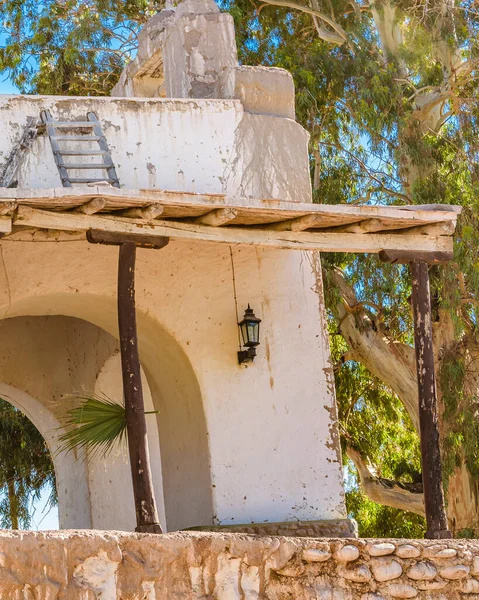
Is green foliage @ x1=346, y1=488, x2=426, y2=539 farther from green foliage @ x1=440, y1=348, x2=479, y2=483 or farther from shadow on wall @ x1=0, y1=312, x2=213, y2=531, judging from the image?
shadow on wall @ x1=0, y1=312, x2=213, y2=531

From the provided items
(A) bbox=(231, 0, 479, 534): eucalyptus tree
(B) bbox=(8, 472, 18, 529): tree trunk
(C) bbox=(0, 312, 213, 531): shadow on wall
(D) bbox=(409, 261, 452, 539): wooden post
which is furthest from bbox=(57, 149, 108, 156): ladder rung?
(B) bbox=(8, 472, 18, 529): tree trunk

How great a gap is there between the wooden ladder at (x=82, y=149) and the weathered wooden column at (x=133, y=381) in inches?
31.3

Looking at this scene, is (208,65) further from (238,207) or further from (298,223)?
(238,207)

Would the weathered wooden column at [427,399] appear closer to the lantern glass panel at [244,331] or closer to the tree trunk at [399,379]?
the lantern glass panel at [244,331]

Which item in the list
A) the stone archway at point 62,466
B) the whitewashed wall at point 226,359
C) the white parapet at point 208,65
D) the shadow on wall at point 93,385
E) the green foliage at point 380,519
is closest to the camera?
the whitewashed wall at point 226,359

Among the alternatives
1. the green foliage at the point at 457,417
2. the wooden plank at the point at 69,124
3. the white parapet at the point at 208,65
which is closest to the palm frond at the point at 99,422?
the wooden plank at the point at 69,124

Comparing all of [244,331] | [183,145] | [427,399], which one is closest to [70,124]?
[183,145]

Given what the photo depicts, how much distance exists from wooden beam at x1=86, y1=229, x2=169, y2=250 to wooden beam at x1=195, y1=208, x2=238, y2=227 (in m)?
0.33

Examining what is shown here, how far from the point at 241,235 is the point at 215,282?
117 centimetres

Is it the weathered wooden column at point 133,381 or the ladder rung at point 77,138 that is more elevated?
the ladder rung at point 77,138

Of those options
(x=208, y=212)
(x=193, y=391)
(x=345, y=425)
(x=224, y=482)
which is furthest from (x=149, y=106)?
(x=345, y=425)

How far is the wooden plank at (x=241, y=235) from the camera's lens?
8492 mm

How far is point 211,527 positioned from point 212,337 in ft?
5.25

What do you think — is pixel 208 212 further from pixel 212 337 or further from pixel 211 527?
pixel 211 527
